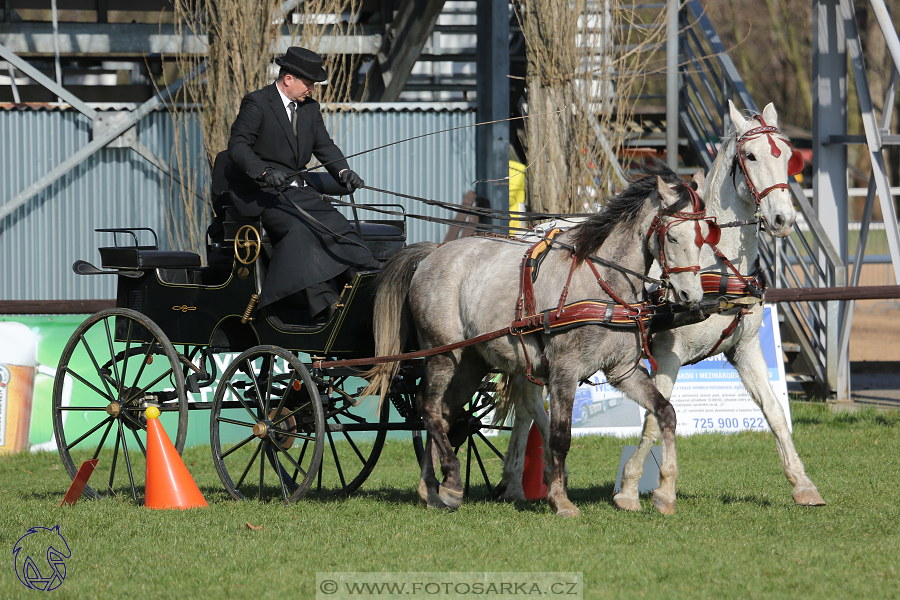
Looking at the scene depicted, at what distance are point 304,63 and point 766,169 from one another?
2978mm

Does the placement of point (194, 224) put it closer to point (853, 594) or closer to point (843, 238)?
point (843, 238)

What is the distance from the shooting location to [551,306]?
5.95 meters

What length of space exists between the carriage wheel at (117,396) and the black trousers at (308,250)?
0.90 m

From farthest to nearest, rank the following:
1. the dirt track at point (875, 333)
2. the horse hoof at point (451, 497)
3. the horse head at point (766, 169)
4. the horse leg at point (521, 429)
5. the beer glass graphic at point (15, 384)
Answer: the dirt track at point (875, 333) < the beer glass graphic at point (15, 384) < the horse leg at point (521, 429) < the horse hoof at point (451, 497) < the horse head at point (766, 169)

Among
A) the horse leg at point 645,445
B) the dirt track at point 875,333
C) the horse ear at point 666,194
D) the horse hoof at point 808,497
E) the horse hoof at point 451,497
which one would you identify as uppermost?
the horse ear at point 666,194

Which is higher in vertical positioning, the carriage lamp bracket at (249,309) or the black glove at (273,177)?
the black glove at (273,177)

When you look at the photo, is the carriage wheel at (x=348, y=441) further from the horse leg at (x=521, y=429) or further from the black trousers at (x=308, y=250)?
the horse leg at (x=521, y=429)

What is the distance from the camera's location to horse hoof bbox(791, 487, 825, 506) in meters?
6.08

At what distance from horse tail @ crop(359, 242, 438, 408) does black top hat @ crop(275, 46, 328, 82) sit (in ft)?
4.36

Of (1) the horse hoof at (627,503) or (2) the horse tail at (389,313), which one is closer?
(1) the horse hoof at (627,503)

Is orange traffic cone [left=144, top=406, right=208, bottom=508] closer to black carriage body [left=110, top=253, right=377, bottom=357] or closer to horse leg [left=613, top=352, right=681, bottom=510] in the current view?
black carriage body [left=110, top=253, right=377, bottom=357]

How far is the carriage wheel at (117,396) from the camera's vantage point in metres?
6.84

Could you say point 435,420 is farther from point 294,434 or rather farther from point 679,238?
point 679,238

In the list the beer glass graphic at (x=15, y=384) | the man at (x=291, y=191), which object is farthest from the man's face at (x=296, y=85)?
the beer glass graphic at (x=15, y=384)
